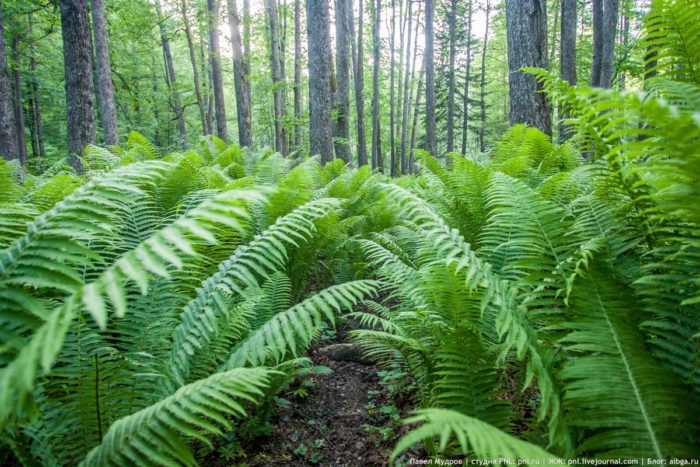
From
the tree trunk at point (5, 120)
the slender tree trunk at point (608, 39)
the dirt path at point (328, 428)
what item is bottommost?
the dirt path at point (328, 428)

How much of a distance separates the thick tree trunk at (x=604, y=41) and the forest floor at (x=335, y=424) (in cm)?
1142

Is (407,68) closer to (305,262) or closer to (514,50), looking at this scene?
(514,50)

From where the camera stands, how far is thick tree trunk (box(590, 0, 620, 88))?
10102 millimetres

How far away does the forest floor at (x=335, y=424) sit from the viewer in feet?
5.76

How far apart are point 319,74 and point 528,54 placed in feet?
12.2

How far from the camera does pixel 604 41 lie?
10297 millimetres

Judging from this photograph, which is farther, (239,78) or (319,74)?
(239,78)

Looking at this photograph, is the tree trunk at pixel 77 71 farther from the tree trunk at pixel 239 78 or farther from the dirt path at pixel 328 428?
the tree trunk at pixel 239 78

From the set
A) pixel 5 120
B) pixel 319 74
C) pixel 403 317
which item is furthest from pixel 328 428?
pixel 5 120

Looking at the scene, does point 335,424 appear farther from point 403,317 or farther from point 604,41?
point 604,41

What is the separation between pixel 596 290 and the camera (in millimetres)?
1318

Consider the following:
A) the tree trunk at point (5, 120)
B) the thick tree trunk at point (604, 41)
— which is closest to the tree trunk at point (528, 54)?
the thick tree trunk at point (604, 41)

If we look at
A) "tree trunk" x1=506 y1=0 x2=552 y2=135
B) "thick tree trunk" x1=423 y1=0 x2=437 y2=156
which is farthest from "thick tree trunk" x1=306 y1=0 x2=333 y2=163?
"thick tree trunk" x1=423 y1=0 x2=437 y2=156

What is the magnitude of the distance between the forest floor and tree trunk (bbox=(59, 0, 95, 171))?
5.12 meters
